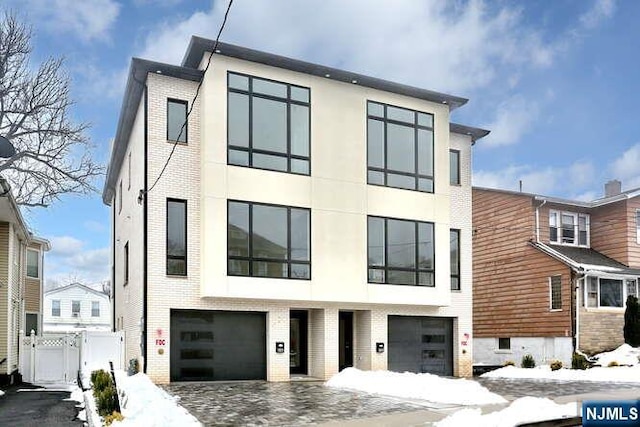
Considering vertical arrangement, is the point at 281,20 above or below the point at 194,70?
below

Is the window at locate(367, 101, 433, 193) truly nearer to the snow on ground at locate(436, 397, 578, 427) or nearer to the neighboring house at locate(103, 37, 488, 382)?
the neighboring house at locate(103, 37, 488, 382)

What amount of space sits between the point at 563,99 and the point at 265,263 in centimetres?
1021

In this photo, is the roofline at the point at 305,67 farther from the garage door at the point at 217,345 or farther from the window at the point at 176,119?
the garage door at the point at 217,345

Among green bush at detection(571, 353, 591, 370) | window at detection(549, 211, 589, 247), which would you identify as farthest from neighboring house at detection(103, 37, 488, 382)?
window at detection(549, 211, 589, 247)

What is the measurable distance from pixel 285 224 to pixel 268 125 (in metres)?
2.82

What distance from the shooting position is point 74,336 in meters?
22.0

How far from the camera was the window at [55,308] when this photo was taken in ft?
189

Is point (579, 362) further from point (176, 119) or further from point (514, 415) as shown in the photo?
point (176, 119)

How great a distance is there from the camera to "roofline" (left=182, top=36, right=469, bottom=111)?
1756 cm

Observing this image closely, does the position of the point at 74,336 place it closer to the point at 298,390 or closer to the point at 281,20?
the point at 298,390

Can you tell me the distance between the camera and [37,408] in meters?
14.5

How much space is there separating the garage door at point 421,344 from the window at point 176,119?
8.49 m

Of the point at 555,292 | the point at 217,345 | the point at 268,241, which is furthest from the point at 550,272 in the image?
the point at 217,345

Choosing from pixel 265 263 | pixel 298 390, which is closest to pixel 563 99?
pixel 265 263
